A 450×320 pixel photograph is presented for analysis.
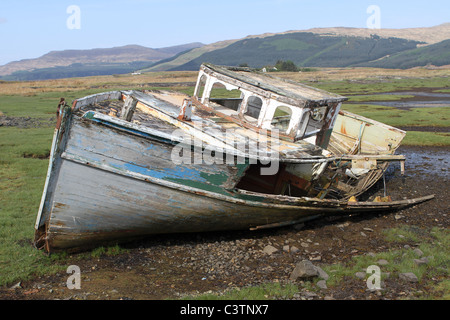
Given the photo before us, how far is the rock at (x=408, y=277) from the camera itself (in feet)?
21.2

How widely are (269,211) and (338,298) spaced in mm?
2758

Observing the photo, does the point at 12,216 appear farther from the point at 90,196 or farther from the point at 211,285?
the point at 211,285

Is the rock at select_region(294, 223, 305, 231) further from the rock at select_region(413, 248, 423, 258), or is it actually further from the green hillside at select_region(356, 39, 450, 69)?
the green hillside at select_region(356, 39, 450, 69)

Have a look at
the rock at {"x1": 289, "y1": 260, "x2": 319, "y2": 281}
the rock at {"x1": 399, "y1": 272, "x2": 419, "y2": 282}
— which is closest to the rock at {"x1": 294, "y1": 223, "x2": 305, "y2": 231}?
the rock at {"x1": 289, "y1": 260, "x2": 319, "y2": 281}

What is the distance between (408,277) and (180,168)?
15.5 feet

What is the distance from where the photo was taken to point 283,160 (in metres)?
7.79

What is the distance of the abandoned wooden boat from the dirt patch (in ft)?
1.32

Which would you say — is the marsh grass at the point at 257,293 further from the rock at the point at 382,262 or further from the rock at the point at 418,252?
the rock at the point at 418,252

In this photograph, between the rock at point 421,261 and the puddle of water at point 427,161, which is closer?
the rock at point 421,261

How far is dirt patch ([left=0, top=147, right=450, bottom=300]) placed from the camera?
242 inches

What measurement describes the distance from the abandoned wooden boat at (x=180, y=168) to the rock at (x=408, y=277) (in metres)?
2.72

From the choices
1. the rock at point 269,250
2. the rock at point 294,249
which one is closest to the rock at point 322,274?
the rock at point 294,249

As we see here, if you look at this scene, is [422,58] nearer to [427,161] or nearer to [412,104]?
[412,104]
